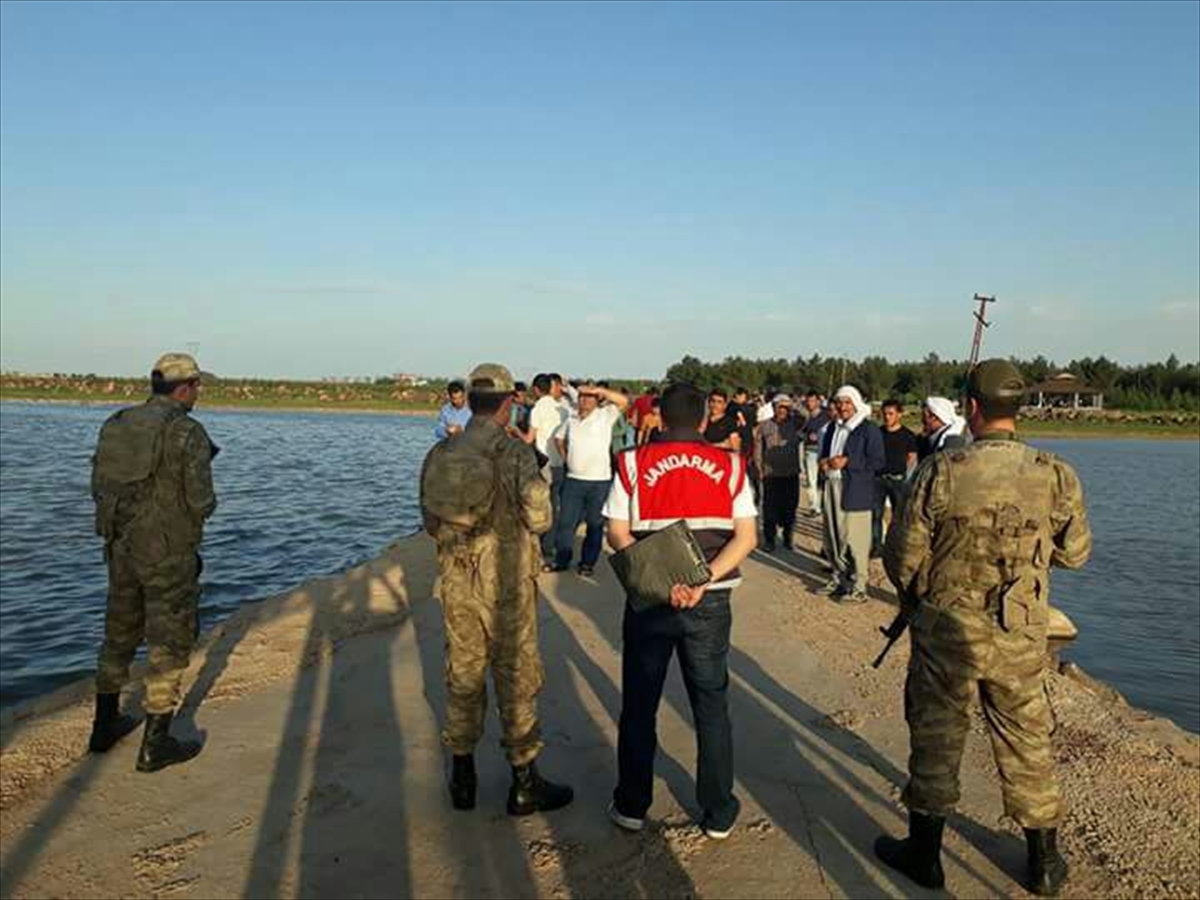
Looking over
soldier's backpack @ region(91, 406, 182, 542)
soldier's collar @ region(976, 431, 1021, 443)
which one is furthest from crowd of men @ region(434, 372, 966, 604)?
soldier's collar @ region(976, 431, 1021, 443)

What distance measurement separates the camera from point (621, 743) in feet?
12.6

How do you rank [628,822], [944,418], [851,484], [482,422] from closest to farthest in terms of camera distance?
1. [628,822]
2. [482,422]
3. [944,418]
4. [851,484]

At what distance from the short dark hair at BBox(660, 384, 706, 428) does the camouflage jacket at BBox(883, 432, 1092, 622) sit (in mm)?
1009

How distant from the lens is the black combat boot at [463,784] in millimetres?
4016

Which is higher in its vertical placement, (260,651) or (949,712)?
(949,712)

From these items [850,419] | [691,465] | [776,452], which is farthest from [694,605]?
[776,452]

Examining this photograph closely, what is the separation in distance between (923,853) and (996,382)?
201 centimetres

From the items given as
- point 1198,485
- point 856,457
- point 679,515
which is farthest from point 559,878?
point 1198,485

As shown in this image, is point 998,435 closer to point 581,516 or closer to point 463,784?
point 463,784

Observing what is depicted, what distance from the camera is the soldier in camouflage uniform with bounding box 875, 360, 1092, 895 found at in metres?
3.40

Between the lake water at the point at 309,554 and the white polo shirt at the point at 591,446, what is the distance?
4.56 metres

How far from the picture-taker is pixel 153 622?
178 inches

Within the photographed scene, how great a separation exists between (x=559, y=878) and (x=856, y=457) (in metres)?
5.51

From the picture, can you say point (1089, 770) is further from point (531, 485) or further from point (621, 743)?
point (531, 485)
